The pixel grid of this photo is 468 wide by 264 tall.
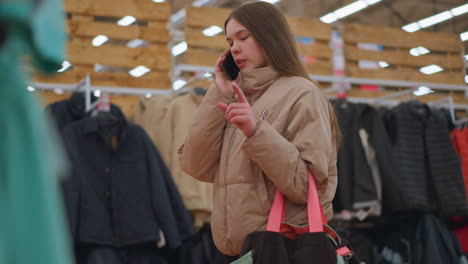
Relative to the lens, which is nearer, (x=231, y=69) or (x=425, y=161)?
(x=231, y=69)

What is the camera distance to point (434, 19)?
864cm

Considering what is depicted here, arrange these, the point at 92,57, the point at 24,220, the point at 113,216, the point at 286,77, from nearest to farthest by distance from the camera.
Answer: the point at 24,220 < the point at 286,77 < the point at 113,216 < the point at 92,57

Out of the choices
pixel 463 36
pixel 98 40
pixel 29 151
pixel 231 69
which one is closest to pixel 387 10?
pixel 463 36

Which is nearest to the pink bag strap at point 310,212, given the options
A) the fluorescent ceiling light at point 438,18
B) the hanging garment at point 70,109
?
the hanging garment at point 70,109

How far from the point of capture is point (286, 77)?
2199mm

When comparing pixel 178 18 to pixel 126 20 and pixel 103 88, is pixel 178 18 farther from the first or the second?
pixel 103 88

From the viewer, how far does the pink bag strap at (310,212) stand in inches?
75.8

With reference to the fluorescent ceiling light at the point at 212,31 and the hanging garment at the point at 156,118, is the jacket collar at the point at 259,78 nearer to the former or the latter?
the hanging garment at the point at 156,118

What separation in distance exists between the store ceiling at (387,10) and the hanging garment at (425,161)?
10.9ft

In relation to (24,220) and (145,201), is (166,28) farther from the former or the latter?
(24,220)

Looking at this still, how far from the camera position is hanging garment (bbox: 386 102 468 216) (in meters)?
4.89

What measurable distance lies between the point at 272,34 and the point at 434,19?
6.94 meters

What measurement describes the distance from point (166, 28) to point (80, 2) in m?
0.63

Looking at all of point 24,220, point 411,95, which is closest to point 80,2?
point 411,95
